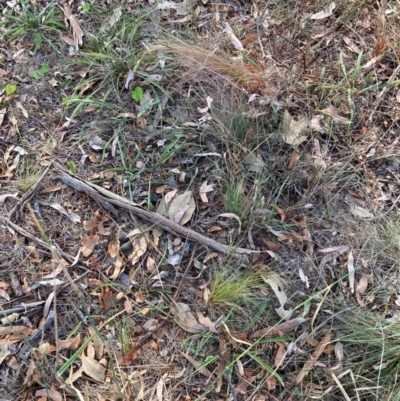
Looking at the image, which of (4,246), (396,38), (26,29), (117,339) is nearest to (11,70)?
(26,29)

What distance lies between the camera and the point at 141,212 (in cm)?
205

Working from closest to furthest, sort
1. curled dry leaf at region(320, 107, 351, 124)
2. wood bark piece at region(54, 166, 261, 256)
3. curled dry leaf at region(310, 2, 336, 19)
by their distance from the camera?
1. wood bark piece at region(54, 166, 261, 256)
2. curled dry leaf at region(320, 107, 351, 124)
3. curled dry leaf at region(310, 2, 336, 19)

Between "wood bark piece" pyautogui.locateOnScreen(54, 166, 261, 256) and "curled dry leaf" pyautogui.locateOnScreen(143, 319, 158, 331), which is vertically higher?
"wood bark piece" pyautogui.locateOnScreen(54, 166, 261, 256)

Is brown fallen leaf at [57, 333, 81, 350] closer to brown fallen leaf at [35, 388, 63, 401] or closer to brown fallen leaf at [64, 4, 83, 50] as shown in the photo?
brown fallen leaf at [35, 388, 63, 401]

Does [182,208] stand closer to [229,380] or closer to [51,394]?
[229,380]

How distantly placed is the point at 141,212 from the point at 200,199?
0.89ft

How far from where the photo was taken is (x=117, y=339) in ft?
6.18

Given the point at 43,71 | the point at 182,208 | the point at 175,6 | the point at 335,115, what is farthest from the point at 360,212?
the point at 43,71

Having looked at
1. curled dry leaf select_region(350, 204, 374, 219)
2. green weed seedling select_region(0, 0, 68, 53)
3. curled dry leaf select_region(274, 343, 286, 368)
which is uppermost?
green weed seedling select_region(0, 0, 68, 53)

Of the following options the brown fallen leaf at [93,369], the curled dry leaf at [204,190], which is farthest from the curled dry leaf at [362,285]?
the brown fallen leaf at [93,369]

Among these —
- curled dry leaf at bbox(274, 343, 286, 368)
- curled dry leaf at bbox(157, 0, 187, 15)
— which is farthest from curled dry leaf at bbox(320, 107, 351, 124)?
curled dry leaf at bbox(274, 343, 286, 368)

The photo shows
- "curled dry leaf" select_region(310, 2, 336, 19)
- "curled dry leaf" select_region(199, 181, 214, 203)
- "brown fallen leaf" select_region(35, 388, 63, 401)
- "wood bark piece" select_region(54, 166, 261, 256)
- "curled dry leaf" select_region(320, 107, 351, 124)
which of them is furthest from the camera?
"curled dry leaf" select_region(310, 2, 336, 19)

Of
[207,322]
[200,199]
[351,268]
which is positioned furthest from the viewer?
[200,199]

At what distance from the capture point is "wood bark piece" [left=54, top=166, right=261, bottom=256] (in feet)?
6.61
